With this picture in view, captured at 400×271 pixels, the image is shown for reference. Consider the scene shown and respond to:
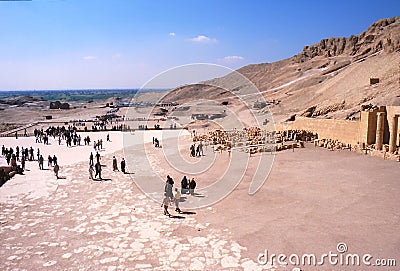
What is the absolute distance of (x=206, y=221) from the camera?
889 centimetres

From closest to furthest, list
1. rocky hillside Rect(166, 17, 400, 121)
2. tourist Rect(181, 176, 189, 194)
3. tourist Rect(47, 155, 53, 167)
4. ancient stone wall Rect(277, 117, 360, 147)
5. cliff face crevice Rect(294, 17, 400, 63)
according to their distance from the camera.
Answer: tourist Rect(181, 176, 189, 194) → ancient stone wall Rect(277, 117, 360, 147) → tourist Rect(47, 155, 53, 167) → rocky hillside Rect(166, 17, 400, 121) → cliff face crevice Rect(294, 17, 400, 63)

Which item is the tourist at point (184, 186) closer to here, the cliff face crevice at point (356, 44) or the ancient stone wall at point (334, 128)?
the ancient stone wall at point (334, 128)

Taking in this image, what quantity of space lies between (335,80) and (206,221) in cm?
3412

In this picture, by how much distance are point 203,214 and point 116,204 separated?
10.2 feet

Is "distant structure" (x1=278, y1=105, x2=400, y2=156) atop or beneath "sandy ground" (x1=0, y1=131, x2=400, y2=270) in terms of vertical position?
atop

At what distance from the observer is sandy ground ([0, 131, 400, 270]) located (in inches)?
274

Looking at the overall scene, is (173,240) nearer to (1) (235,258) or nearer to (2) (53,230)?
(1) (235,258)

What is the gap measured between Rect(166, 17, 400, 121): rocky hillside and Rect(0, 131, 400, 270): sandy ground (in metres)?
9.75

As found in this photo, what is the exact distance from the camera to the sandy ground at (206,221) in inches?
274

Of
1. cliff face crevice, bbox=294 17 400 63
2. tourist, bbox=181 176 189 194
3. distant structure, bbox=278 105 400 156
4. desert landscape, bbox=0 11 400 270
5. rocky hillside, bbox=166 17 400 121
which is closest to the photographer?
desert landscape, bbox=0 11 400 270

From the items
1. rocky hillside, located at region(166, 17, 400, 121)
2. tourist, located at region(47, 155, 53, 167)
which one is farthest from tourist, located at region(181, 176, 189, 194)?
rocky hillside, located at region(166, 17, 400, 121)

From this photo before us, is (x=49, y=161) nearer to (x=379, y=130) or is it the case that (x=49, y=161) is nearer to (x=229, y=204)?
(x=229, y=204)

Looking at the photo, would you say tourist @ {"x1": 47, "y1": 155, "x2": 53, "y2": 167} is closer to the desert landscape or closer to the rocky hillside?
the desert landscape

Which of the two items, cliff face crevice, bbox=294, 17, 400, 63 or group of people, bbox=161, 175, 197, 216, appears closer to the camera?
group of people, bbox=161, 175, 197, 216
